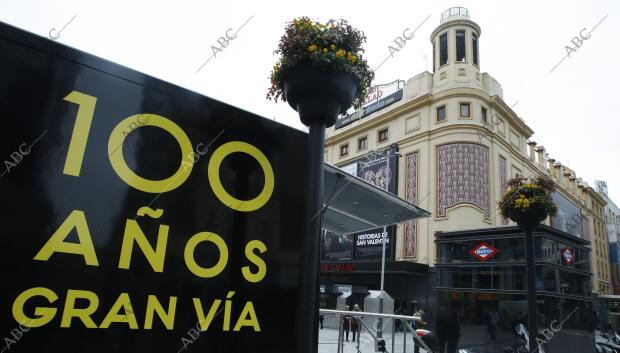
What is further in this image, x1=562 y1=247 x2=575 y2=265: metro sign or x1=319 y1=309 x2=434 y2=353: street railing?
x1=562 y1=247 x2=575 y2=265: metro sign

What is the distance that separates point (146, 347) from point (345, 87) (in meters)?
2.10

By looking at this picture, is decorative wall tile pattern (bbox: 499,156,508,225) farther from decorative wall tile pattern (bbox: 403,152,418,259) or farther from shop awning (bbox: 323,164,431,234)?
shop awning (bbox: 323,164,431,234)

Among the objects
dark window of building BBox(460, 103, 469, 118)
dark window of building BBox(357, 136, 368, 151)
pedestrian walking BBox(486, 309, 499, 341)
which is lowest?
pedestrian walking BBox(486, 309, 499, 341)

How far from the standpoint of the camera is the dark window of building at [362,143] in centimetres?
3303

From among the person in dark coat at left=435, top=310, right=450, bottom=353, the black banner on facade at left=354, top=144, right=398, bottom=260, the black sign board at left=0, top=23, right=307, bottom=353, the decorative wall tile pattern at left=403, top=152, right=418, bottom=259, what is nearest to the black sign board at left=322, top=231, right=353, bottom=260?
the black banner on facade at left=354, top=144, right=398, bottom=260

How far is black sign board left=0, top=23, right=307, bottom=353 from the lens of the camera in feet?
6.07

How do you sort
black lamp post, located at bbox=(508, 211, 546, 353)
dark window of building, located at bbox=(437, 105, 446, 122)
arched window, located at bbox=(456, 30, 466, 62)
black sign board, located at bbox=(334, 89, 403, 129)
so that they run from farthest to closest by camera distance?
black sign board, located at bbox=(334, 89, 403, 129)
arched window, located at bbox=(456, 30, 466, 62)
dark window of building, located at bbox=(437, 105, 446, 122)
black lamp post, located at bbox=(508, 211, 546, 353)

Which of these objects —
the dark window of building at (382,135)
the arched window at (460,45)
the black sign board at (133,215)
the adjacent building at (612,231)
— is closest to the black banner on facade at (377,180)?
the dark window of building at (382,135)

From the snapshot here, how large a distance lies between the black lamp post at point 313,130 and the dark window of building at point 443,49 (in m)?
28.4

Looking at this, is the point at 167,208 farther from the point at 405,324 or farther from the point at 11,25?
the point at 405,324

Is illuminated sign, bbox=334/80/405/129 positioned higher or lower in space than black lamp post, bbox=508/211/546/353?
higher

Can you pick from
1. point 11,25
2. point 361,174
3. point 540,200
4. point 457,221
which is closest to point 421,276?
point 457,221

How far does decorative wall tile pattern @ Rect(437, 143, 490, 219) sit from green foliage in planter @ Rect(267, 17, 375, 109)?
2370 cm

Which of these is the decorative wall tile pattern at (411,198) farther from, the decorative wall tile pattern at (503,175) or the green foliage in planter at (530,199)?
the green foliage in planter at (530,199)
